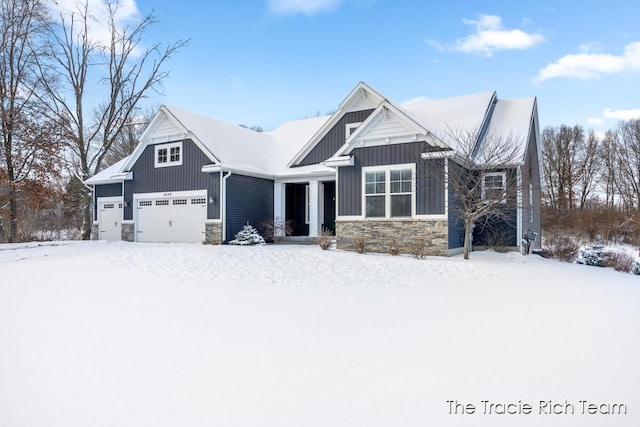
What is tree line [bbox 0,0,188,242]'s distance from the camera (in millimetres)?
19469

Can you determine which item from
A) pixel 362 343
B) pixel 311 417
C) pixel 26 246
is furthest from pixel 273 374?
pixel 26 246

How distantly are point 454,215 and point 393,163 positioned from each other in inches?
100

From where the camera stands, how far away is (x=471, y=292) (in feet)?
24.5

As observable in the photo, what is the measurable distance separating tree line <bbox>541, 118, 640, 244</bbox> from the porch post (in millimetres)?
18500

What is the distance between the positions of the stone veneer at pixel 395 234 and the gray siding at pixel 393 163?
0.41 m

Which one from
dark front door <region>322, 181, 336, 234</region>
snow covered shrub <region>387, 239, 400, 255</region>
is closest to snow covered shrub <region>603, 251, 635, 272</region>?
snow covered shrub <region>387, 239, 400, 255</region>

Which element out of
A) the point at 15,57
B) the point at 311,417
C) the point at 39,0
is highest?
the point at 39,0

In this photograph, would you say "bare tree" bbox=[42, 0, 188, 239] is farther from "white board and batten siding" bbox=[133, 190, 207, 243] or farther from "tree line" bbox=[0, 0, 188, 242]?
"white board and batten siding" bbox=[133, 190, 207, 243]

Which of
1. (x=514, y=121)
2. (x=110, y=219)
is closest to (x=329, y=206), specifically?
(x=514, y=121)

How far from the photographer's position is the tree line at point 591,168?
96.4 feet

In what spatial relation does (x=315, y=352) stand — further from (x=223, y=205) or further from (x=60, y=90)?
(x=60, y=90)

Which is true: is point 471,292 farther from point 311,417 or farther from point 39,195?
point 39,195

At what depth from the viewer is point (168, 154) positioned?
17.7m

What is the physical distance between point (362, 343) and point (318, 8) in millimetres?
15292
